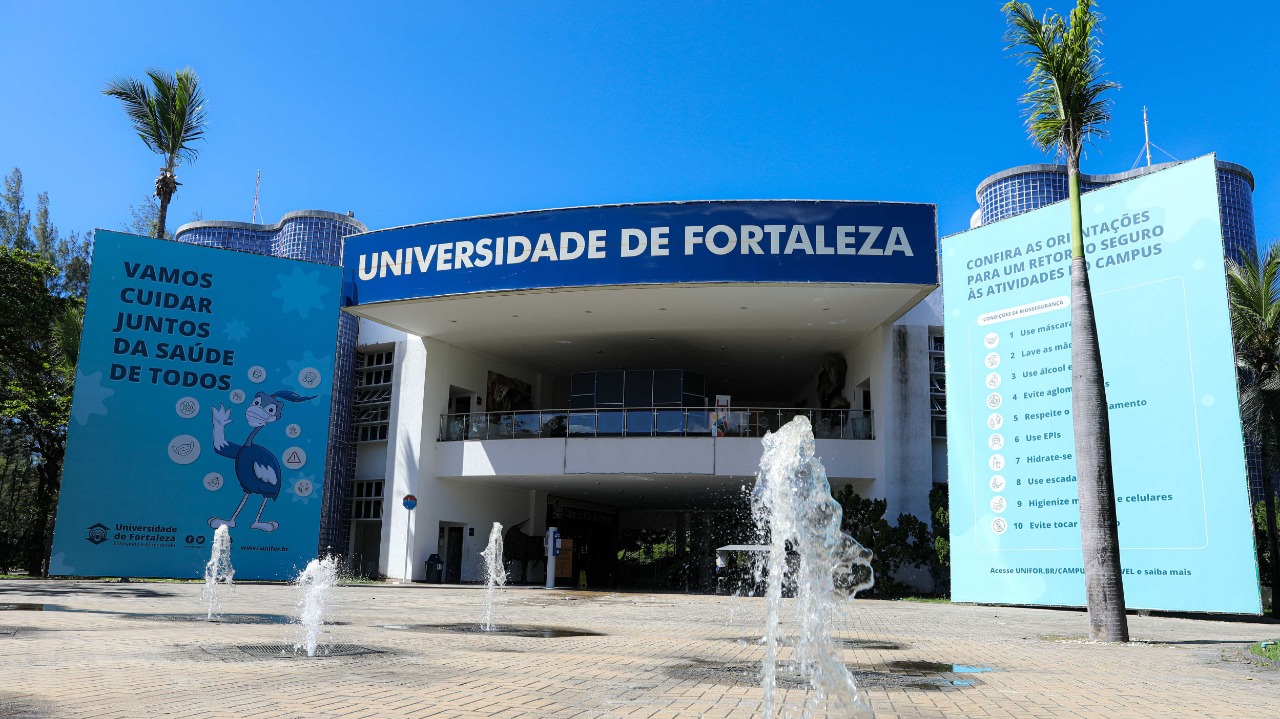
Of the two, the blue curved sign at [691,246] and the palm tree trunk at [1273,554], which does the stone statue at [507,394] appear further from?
the palm tree trunk at [1273,554]

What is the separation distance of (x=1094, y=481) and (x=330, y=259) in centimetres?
3261

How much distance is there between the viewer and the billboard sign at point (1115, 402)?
13289mm

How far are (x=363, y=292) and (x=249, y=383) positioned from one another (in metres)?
3.49

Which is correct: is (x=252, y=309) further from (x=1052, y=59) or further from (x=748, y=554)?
(x=1052, y=59)

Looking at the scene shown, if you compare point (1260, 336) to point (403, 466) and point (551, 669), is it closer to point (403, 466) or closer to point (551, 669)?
point (551, 669)

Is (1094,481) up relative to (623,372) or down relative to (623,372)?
down

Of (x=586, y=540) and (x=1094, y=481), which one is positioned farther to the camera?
(x=586, y=540)

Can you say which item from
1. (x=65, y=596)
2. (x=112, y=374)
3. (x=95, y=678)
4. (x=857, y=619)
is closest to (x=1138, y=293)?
(x=857, y=619)

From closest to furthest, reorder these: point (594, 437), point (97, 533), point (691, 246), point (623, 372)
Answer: point (97, 533)
point (691, 246)
point (594, 437)
point (623, 372)

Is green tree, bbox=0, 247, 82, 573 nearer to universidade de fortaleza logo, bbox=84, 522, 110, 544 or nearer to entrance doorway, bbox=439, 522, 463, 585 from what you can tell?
universidade de fortaleza logo, bbox=84, 522, 110, 544

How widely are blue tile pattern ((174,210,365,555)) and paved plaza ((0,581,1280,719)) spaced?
16.1 metres

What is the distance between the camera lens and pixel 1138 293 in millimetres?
14492

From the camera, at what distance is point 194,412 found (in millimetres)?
21922

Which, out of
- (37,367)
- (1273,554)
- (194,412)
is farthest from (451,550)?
(1273,554)
